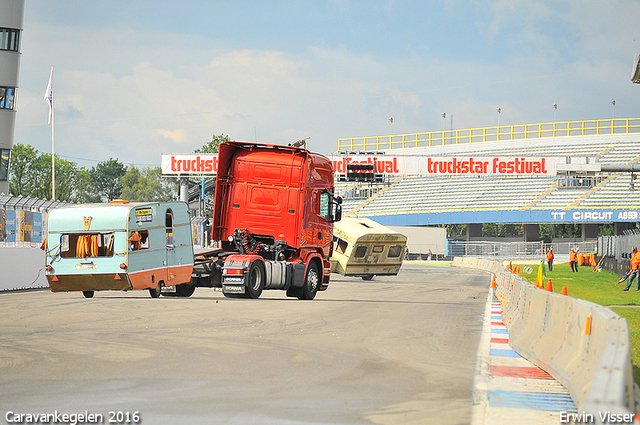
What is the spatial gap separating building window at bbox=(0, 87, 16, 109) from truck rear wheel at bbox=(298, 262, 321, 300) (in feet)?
115

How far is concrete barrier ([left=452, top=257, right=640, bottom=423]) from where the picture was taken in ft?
14.6

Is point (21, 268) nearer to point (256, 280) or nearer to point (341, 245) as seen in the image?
point (256, 280)

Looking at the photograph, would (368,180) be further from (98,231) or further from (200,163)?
(98,231)

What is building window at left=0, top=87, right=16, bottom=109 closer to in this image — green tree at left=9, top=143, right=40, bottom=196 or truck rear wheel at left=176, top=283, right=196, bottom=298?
truck rear wheel at left=176, top=283, right=196, bottom=298

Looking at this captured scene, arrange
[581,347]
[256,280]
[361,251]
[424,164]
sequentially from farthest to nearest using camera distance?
[424,164], [361,251], [256,280], [581,347]

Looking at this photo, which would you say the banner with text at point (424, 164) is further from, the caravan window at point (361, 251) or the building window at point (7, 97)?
the caravan window at point (361, 251)

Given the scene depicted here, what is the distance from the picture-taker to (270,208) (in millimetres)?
20391

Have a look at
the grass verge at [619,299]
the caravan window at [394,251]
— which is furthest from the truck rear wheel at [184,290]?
the caravan window at [394,251]

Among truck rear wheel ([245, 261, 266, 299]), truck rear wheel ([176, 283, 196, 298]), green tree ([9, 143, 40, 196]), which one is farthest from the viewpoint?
green tree ([9, 143, 40, 196])

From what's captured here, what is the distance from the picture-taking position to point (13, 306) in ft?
59.9

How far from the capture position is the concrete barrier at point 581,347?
14.6 ft

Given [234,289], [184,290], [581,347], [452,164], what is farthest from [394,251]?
[581,347]

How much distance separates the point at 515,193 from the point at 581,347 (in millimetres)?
68286

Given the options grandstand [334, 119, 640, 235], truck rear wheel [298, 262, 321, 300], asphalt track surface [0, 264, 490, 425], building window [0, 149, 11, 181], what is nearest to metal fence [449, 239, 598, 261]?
grandstand [334, 119, 640, 235]
